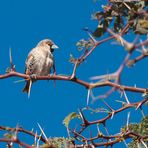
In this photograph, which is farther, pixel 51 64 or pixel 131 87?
pixel 51 64

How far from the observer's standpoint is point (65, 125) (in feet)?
11.8

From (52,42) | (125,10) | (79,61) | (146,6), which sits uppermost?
(52,42)

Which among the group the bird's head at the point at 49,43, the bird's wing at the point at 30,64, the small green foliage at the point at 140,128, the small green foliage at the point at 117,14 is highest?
the bird's head at the point at 49,43

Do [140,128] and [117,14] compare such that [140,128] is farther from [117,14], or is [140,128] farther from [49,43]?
Result: [49,43]

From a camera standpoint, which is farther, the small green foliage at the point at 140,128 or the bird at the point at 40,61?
the bird at the point at 40,61

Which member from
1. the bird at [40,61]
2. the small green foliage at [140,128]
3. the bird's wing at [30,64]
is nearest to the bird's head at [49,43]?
the bird at [40,61]

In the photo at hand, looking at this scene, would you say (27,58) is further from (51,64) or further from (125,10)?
(125,10)

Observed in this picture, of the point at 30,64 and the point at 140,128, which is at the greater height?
the point at 30,64

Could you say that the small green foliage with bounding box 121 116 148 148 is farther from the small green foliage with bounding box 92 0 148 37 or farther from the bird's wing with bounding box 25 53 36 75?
the bird's wing with bounding box 25 53 36 75

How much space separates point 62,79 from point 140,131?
110cm

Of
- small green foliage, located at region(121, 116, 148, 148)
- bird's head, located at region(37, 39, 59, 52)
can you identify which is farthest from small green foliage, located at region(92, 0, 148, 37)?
bird's head, located at region(37, 39, 59, 52)

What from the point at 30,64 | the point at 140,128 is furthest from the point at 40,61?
the point at 140,128

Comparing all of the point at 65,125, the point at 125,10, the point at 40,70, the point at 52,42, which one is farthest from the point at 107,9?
the point at 52,42

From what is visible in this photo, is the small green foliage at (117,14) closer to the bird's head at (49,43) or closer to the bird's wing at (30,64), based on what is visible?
the bird's wing at (30,64)
